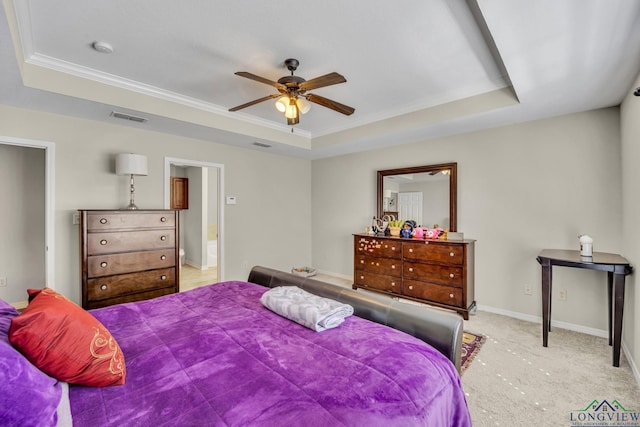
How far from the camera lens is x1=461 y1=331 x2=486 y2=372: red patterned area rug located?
2.48m

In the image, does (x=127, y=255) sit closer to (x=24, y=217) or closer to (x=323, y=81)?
(x=24, y=217)

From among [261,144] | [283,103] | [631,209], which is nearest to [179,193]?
[261,144]

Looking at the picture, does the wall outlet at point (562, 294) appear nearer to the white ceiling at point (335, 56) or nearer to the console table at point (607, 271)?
the console table at point (607, 271)

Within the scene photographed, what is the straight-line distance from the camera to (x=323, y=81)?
2275mm

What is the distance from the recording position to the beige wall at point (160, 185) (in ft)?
10.6

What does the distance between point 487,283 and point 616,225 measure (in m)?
1.39

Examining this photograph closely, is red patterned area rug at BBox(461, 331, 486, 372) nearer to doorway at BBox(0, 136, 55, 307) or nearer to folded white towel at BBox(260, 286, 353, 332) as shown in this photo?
folded white towel at BBox(260, 286, 353, 332)

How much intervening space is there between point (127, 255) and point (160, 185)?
3.71 ft

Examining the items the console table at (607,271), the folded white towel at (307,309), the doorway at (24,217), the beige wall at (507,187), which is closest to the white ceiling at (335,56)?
the beige wall at (507,187)

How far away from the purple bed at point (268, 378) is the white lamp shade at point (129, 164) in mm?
2159

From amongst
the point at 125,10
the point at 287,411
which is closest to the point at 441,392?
the point at 287,411

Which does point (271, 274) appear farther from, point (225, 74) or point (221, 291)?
point (225, 74)

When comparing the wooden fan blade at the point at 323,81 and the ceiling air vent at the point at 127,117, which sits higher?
the ceiling air vent at the point at 127,117

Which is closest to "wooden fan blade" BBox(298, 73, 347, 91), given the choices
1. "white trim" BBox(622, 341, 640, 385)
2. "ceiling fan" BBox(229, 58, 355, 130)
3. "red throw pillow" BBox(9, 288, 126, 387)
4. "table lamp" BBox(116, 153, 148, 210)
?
"ceiling fan" BBox(229, 58, 355, 130)
